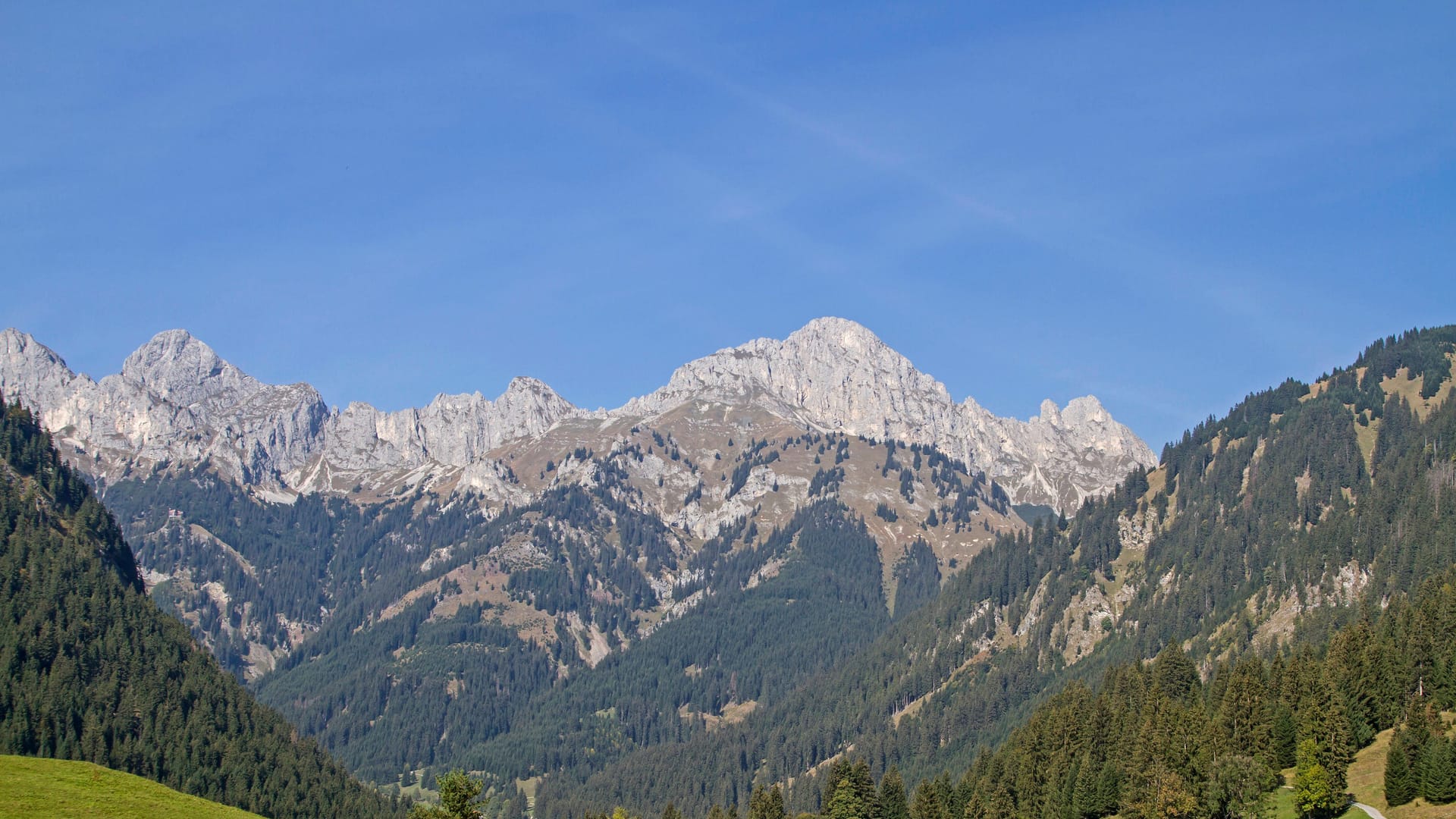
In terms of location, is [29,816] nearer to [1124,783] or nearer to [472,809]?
[472,809]

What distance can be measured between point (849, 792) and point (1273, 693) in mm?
53088

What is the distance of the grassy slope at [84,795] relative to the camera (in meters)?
100

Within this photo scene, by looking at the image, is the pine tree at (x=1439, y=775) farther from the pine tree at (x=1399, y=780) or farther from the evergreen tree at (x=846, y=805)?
the evergreen tree at (x=846, y=805)

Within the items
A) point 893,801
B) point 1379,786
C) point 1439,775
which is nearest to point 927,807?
point 893,801

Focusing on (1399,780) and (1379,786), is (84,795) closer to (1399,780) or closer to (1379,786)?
(1399,780)

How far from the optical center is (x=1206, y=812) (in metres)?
137

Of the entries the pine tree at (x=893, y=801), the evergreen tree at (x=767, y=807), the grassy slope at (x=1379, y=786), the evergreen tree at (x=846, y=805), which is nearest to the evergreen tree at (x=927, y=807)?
the pine tree at (x=893, y=801)

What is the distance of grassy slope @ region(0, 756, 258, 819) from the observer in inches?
3937

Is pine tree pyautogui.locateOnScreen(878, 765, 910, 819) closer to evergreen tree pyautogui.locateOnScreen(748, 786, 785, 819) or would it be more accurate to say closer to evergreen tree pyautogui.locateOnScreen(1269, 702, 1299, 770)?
evergreen tree pyautogui.locateOnScreen(748, 786, 785, 819)

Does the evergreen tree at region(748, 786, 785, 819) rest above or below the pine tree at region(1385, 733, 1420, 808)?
above

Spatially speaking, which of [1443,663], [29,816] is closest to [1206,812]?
[1443,663]

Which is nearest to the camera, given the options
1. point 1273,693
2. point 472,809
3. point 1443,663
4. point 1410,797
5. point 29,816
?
point 29,816

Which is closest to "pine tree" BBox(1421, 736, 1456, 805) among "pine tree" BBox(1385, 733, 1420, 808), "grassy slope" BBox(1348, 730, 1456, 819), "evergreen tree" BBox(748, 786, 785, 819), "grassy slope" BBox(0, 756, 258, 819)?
"grassy slope" BBox(1348, 730, 1456, 819)

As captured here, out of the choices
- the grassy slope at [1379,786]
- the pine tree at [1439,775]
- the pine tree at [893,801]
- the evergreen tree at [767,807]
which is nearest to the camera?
the grassy slope at [1379,786]
